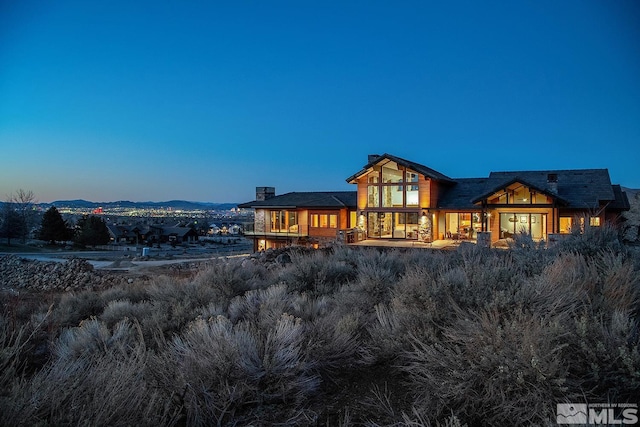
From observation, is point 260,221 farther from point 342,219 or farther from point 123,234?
point 123,234

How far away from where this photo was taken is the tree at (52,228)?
156 ft

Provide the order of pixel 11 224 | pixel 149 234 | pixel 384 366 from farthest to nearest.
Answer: pixel 149 234
pixel 11 224
pixel 384 366

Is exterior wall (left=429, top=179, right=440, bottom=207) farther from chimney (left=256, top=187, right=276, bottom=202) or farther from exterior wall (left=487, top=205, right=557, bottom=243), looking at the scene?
chimney (left=256, top=187, right=276, bottom=202)

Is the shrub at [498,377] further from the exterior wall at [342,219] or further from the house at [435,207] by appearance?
the exterior wall at [342,219]

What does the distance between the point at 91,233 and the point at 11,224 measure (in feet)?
38.3

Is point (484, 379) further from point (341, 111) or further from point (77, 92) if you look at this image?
point (341, 111)

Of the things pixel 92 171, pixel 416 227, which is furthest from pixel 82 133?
pixel 416 227

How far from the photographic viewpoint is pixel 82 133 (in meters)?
52.0

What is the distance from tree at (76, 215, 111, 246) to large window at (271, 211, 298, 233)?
32.7 metres

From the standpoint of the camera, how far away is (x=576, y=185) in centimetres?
2253

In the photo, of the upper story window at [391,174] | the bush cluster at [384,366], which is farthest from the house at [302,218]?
the bush cluster at [384,366]

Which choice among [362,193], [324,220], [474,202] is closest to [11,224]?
[324,220]

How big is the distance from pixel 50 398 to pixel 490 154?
282 feet

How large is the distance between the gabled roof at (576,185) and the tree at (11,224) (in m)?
58.2
